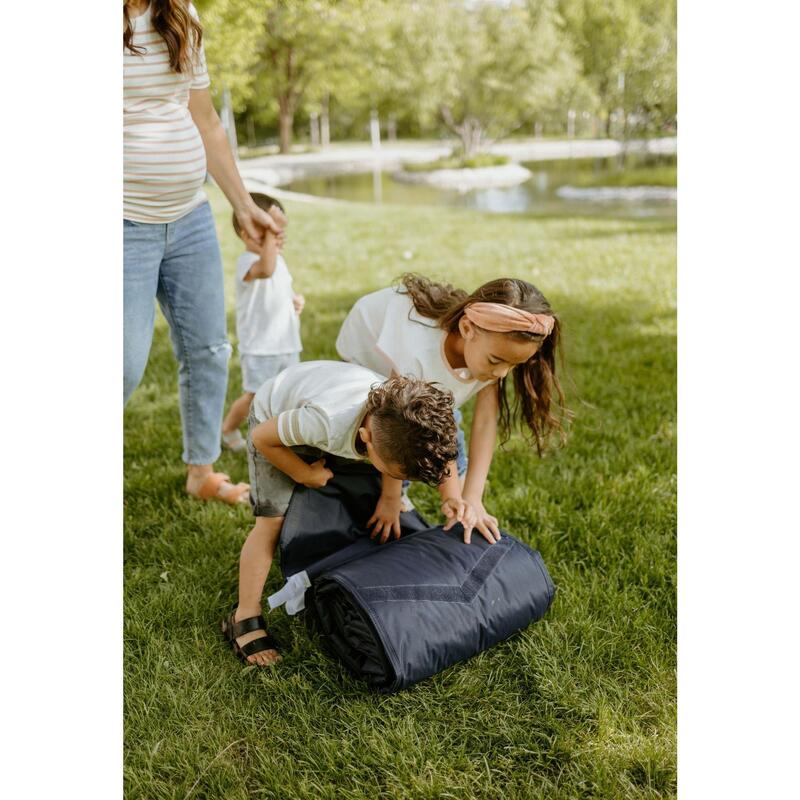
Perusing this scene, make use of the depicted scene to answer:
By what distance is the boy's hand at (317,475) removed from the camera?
1960 mm

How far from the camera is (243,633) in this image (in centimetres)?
194

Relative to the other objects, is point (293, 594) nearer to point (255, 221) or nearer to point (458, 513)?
point (458, 513)

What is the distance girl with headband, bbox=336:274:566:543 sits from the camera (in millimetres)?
1858

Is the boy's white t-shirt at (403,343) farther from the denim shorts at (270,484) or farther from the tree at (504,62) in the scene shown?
the tree at (504,62)

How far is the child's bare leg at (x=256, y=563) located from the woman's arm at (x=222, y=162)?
0.93 m

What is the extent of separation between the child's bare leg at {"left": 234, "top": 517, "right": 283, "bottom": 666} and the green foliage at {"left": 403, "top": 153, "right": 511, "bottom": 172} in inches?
381

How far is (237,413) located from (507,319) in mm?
1547

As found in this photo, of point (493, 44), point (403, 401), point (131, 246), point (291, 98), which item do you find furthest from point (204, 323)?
point (493, 44)

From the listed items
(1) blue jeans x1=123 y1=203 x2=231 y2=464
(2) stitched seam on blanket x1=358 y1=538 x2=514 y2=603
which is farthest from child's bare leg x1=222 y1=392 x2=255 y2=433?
(2) stitched seam on blanket x1=358 y1=538 x2=514 y2=603

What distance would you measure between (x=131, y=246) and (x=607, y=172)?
31.2ft

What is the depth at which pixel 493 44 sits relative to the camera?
21.3 feet

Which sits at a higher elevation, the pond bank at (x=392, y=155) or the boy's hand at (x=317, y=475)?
the pond bank at (x=392, y=155)

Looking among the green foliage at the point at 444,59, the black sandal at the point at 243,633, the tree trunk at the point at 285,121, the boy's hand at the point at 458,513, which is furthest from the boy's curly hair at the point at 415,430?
the tree trunk at the point at 285,121
